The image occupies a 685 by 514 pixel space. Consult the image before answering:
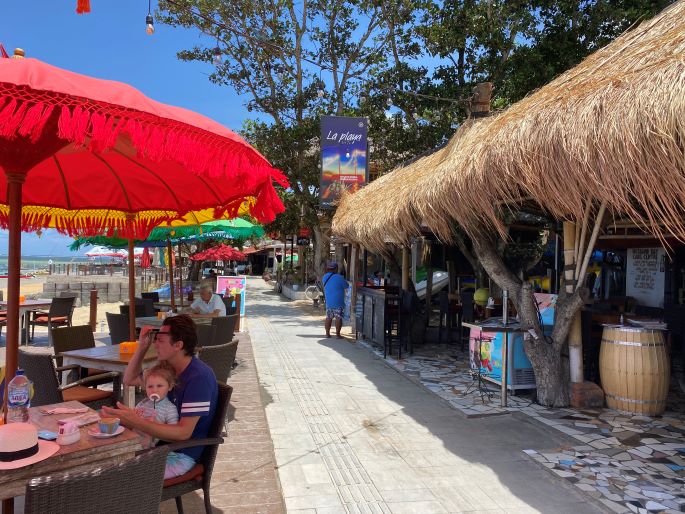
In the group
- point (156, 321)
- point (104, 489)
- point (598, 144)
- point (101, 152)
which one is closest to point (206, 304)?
point (156, 321)

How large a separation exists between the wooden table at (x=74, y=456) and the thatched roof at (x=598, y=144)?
3.36m

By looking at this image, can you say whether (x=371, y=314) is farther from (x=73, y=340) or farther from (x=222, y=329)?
(x=73, y=340)

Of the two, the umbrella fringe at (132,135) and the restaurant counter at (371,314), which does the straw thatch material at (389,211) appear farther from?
Answer: the umbrella fringe at (132,135)

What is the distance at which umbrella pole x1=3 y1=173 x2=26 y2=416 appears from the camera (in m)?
2.60

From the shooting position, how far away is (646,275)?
10930 mm

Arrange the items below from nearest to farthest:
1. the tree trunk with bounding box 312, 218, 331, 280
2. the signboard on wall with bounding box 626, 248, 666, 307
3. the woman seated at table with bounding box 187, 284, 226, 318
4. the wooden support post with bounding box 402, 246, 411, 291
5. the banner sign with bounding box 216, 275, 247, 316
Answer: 1. the woman seated at table with bounding box 187, 284, 226, 318
2. the signboard on wall with bounding box 626, 248, 666, 307
3. the wooden support post with bounding box 402, 246, 411, 291
4. the banner sign with bounding box 216, 275, 247, 316
5. the tree trunk with bounding box 312, 218, 331, 280

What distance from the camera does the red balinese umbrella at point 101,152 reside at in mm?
2000

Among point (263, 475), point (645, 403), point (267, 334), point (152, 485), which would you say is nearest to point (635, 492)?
point (645, 403)

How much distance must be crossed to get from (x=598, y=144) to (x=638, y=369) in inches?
109

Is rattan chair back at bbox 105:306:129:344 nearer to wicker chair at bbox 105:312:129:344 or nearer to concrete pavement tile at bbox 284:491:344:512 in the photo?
wicker chair at bbox 105:312:129:344

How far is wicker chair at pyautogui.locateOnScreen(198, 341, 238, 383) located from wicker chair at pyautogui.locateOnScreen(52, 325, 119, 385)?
58.1 inches

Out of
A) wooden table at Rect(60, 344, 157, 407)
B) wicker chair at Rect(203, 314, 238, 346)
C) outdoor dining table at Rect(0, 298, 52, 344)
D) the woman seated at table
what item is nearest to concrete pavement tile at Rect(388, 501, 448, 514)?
wooden table at Rect(60, 344, 157, 407)

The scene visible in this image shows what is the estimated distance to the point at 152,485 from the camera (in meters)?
1.93

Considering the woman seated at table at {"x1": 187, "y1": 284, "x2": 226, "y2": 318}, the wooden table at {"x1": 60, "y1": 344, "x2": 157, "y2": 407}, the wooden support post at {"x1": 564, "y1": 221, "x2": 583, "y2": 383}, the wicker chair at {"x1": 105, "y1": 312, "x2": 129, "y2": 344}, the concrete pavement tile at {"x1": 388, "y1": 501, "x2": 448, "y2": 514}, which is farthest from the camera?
the woman seated at table at {"x1": 187, "y1": 284, "x2": 226, "y2": 318}
